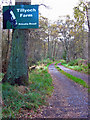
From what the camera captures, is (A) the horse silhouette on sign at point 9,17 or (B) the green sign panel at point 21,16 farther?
(A) the horse silhouette on sign at point 9,17

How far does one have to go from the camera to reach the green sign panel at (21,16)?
5.51 meters

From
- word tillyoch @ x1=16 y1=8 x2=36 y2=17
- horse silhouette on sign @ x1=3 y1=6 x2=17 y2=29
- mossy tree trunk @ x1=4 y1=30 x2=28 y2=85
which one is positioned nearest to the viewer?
word tillyoch @ x1=16 y1=8 x2=36 y2=17

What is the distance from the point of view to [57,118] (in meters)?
4.68

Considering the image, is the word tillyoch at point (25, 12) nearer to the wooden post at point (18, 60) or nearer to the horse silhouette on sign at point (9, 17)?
the horse silhouette on sign at point (9, 17)

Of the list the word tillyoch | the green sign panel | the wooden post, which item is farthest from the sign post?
the word tillyoch

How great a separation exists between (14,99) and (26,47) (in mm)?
3407

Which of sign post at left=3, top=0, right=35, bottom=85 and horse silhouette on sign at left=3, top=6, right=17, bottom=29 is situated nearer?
horse silhouette on sign at left=3, top=6, right=17, bottom=29

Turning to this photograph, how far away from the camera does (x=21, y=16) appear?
5570 millimetres

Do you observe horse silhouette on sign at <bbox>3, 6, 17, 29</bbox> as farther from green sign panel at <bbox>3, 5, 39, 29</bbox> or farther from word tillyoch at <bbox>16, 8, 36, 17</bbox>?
word tillyoch at <bbox>16, 8, 36, 17</bbox>

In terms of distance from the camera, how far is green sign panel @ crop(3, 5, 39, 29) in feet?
18.1

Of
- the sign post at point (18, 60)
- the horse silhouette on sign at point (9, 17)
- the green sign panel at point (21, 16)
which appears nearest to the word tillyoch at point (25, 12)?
the green sign panel at point (21, 16)

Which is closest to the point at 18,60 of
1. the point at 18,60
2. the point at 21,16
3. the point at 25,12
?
the point at 18,60

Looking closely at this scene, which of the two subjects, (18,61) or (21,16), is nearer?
(21,16)

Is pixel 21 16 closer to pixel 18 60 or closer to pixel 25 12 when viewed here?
pixel 25 12
